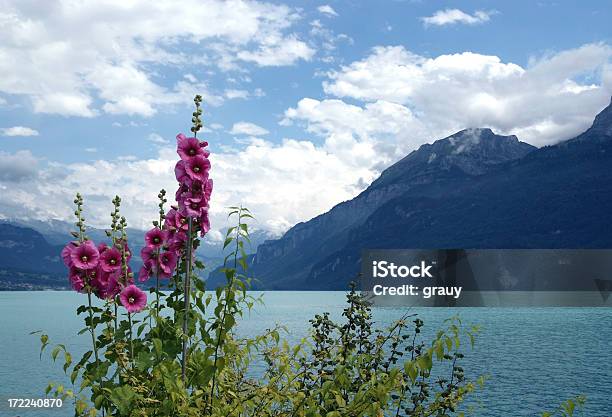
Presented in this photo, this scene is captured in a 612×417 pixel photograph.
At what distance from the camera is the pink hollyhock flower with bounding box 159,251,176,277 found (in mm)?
Result: 5941

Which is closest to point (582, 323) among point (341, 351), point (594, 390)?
point (594, 390)

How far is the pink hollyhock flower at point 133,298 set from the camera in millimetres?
5762

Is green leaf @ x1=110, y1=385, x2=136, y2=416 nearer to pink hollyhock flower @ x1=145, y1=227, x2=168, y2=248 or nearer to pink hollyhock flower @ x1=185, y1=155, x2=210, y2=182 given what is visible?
pink hollyhock flower @ x1=145, y1=227, x2=168, y2=248

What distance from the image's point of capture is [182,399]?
197 inches

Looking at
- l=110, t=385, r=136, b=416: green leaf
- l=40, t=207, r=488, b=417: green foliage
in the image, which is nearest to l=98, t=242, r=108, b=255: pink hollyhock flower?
l=40, t=207, r=488, b=417: green foliage

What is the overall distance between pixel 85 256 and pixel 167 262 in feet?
2.44

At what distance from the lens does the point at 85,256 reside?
19.0ft

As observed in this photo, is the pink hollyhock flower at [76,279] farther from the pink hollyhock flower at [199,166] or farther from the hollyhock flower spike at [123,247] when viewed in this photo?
the pink hollyhock flower at [199,166]

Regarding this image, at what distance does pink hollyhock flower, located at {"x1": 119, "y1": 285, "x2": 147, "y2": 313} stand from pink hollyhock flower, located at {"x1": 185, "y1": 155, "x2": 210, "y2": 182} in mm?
1260

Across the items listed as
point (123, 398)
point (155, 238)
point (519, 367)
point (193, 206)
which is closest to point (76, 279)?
point (155, 238)

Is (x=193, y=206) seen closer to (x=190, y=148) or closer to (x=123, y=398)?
(x=190, y=148)

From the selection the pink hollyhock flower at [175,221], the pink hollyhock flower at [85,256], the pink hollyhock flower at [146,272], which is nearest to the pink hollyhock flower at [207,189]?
the pink hollyhock flower at [175,221]

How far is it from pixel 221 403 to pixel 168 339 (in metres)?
0.81

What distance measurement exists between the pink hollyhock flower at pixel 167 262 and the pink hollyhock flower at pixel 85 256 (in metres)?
0.58
